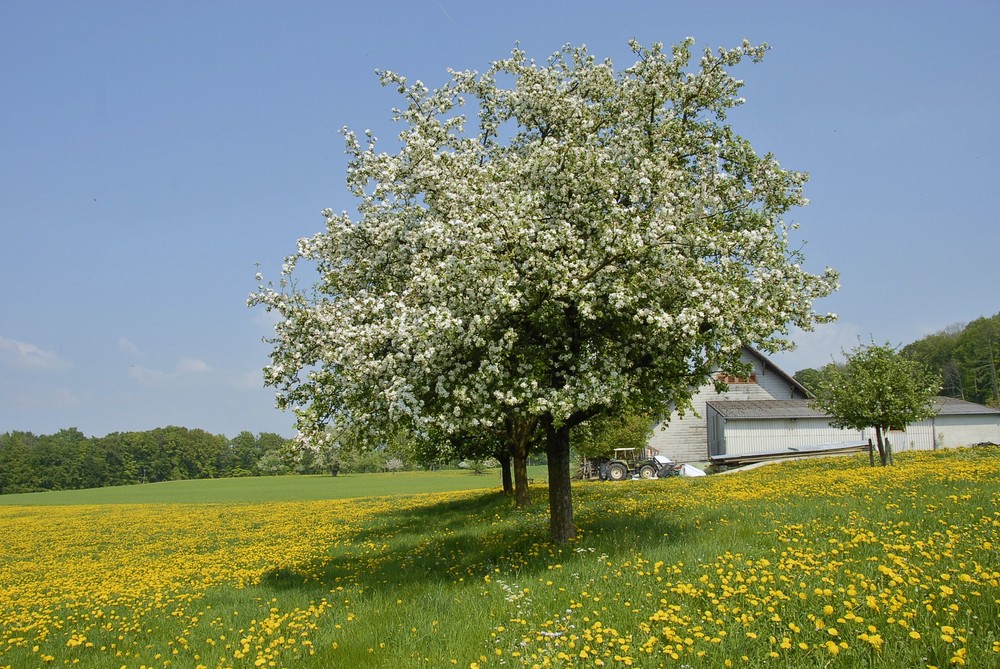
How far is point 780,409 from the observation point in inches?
2169

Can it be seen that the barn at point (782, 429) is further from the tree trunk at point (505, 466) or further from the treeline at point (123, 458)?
the treeline at point (123, 458)

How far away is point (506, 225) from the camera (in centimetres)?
1256

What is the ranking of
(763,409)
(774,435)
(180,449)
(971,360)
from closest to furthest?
(774,435) → (763,409) → (971,360) → (180,449)

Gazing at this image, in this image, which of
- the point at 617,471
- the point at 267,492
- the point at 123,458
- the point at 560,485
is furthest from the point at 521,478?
the point at 123,458

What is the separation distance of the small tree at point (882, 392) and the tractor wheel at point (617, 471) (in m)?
18.8

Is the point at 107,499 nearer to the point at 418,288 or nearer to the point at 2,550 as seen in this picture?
the point at 2,550

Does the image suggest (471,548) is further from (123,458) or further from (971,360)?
(123,458)

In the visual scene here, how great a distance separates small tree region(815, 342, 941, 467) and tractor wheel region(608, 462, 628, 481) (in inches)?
739

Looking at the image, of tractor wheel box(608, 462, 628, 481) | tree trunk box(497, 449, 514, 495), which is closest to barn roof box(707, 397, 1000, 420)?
tractor wheel box(608, 462, 628, 481)

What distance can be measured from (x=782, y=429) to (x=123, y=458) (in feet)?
473

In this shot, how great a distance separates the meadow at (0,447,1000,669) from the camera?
765cm

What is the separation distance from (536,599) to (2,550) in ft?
105

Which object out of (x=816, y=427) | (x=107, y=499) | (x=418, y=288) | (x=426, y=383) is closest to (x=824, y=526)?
(x=426, y=383)

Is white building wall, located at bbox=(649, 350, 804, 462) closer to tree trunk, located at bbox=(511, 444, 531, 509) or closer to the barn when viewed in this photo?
the barn
